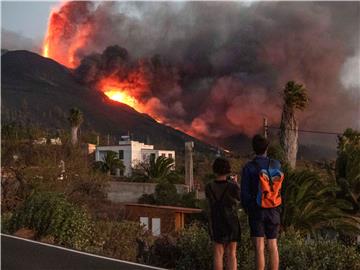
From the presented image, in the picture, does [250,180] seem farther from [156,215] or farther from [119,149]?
[119,149]

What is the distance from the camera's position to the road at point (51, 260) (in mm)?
8258

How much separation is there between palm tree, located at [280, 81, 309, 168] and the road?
1227 cm

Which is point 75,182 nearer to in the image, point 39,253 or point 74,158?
point 74,158

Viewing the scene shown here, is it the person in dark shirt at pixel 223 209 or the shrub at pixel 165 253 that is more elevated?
the person in dark shirt at pixel 223 209

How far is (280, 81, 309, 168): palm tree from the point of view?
73.5 ft

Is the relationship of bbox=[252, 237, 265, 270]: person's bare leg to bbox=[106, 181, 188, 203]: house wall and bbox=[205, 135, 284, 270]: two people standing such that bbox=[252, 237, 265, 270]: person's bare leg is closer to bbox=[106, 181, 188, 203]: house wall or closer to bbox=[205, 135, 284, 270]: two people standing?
bbox=[205, 135, 284, 270]: two people standing

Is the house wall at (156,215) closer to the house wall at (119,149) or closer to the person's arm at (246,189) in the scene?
the person's arm at (246,189)

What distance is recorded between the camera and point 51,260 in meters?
8.84

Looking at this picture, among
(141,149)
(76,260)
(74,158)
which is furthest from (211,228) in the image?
(141,149)

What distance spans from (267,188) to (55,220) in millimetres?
6900

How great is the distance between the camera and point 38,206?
520 inches

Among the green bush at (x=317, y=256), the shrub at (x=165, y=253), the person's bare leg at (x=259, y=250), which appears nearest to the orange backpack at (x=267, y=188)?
the person's bare leg at (x=259, y=250)

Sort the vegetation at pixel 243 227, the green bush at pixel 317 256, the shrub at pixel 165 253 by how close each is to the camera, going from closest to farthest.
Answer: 1. the green bush at pixel 317 256
2. the vegetation at pixel 243 227
3. the shrub at pixel 165 253

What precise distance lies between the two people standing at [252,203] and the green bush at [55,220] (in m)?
5.54
